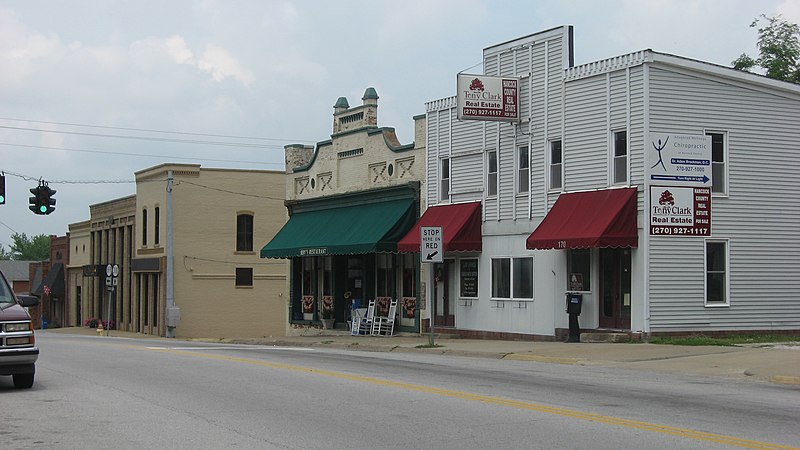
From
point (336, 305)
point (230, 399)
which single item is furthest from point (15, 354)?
point (336, 305)

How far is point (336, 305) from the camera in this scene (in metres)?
37.9

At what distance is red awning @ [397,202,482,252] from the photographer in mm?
29500

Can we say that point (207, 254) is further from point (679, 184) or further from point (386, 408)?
point (386, 408)

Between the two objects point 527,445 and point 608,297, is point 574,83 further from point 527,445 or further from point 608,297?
point 527,445

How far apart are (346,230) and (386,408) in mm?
22197

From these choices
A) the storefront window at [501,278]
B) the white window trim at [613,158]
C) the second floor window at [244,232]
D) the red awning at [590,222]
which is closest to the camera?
the red awning at [590,222]

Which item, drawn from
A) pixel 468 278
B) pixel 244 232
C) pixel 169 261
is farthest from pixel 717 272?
pixel 244 232

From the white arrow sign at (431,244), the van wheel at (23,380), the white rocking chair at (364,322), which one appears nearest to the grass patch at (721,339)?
the white arrow sign at (431,244)

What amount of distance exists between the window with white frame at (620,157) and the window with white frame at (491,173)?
196 inches

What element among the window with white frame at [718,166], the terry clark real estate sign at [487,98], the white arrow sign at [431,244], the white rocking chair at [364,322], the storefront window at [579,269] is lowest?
the white rocking chair at [364,322]

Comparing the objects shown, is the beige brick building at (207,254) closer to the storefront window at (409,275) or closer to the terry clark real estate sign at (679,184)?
the storefront window at (409,275)

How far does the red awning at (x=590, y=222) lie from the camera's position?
24016 millimetres

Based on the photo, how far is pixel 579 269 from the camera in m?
26.3

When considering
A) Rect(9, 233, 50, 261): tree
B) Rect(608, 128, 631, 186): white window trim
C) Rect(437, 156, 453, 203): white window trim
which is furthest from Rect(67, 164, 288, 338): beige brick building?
Rect(9, 233, 50, 261): tree
